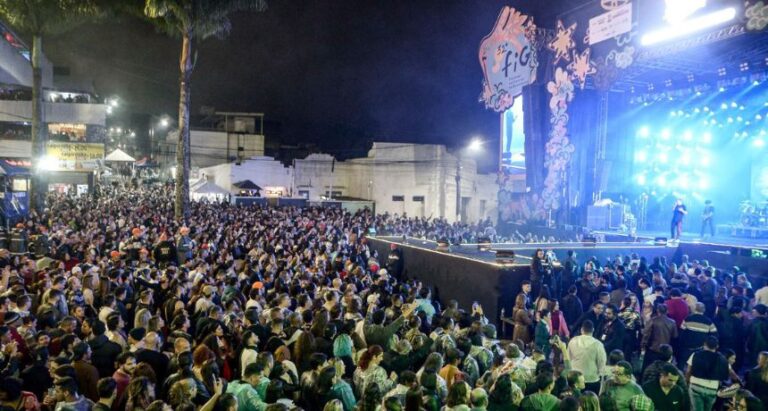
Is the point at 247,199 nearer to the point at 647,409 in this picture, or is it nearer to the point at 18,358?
the point at 18,358

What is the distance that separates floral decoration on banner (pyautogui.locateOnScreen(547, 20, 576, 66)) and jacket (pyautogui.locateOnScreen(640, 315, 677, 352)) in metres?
14.5

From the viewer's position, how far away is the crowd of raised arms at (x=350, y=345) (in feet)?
15.2

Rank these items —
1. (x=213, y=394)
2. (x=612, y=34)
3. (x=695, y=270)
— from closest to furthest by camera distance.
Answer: (x=213, y=394), (x=695, y=270), (x=612, y=34)

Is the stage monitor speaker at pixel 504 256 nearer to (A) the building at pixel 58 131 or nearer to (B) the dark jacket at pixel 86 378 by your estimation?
(B) the dark jacket at pixel 86 378

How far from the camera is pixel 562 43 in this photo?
783 inches

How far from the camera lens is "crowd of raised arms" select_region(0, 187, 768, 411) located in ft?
15.2

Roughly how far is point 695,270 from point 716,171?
13818mm

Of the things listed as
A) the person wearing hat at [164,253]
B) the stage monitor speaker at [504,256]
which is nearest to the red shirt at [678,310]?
the stage monitor speaker at [504,256]

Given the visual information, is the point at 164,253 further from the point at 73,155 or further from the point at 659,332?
the point at 73,155

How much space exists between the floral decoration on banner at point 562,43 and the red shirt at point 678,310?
13422 mm

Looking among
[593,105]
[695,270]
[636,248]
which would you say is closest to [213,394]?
[695,270]

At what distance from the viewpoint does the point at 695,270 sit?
1128 cm

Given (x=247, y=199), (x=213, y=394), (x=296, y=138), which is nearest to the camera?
(x=213, y=394)

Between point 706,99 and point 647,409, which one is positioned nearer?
point 647,409
